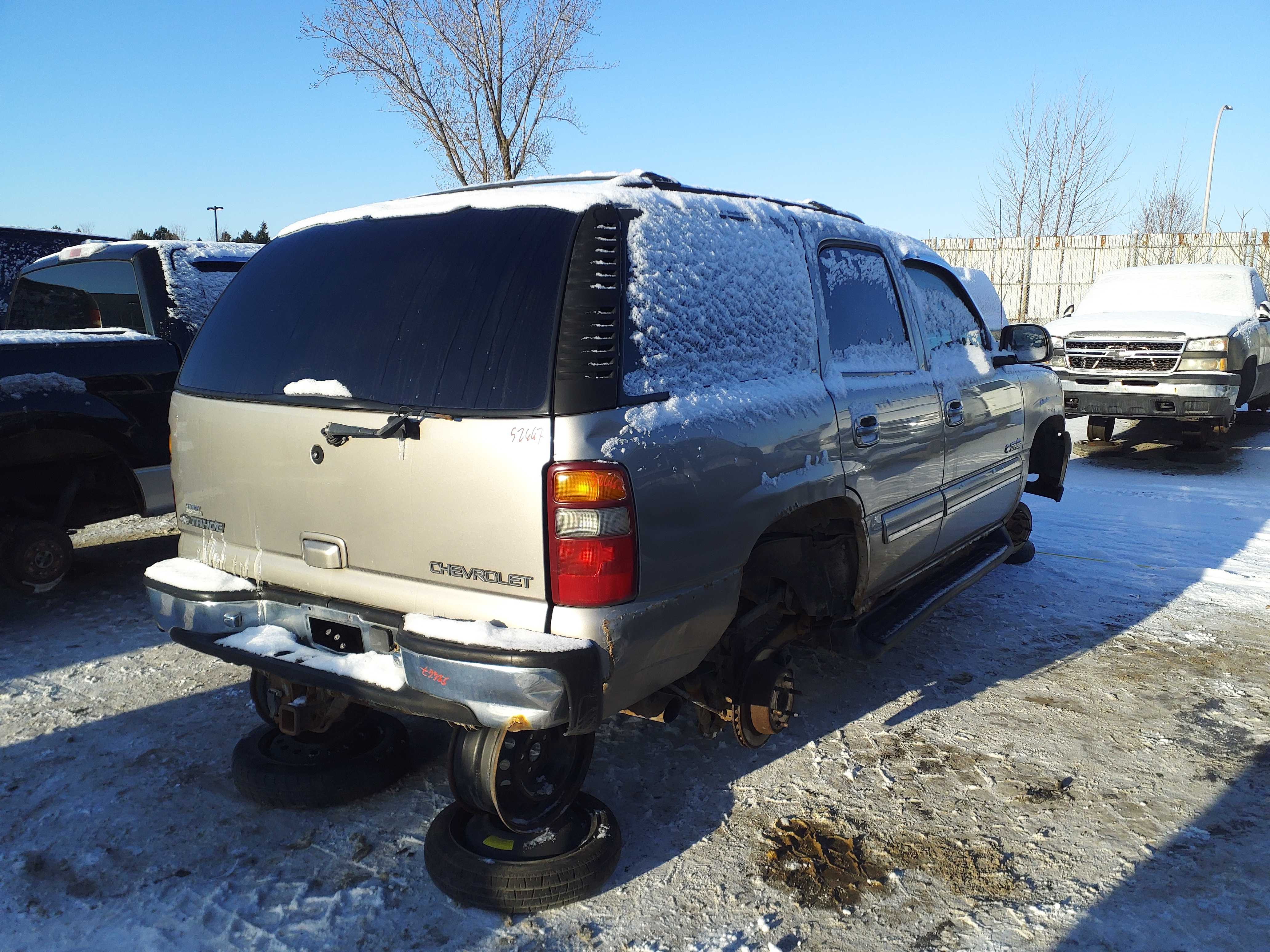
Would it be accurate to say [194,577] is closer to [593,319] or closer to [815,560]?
[593,319]

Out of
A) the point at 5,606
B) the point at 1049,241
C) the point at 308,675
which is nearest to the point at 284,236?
the point at 308,675

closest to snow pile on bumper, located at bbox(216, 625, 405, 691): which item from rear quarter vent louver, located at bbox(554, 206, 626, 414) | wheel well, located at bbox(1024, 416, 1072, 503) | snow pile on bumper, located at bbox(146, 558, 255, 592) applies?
snow pile on bumper, located at bbox(146, 558, 255, 592)

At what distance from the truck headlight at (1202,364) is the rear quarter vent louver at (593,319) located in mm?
9498

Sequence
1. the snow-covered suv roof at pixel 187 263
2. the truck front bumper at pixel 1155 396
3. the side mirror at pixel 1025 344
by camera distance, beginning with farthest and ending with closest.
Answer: the truck front bumper at pixel 1155 396 < the snow-covered suv roof at pixel 187 263 < the side mirror at pixel 1025 344

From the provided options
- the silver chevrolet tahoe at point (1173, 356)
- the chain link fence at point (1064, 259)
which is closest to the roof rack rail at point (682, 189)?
the silver chevrolet tahoe at point (1173, 356)

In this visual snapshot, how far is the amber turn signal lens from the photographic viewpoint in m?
2.30

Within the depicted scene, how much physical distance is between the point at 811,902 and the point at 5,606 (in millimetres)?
4904

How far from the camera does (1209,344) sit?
9.83 metres

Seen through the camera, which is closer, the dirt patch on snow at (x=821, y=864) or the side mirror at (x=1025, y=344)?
the dirt patch on snow at (x=821, y=864)

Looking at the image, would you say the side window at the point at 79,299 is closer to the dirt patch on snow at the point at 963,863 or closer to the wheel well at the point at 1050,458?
the dirt patch on snow at the point at 963,863

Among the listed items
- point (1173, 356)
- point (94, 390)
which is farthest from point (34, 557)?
point (1173, 356)

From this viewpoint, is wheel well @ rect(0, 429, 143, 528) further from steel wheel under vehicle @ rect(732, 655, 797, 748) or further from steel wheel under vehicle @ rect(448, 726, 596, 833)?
steel wheel under vehicle @ rect(732, 655, 797, 748)

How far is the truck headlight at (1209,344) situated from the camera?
384 inches

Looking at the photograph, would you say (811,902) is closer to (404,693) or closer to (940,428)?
(404,693)
